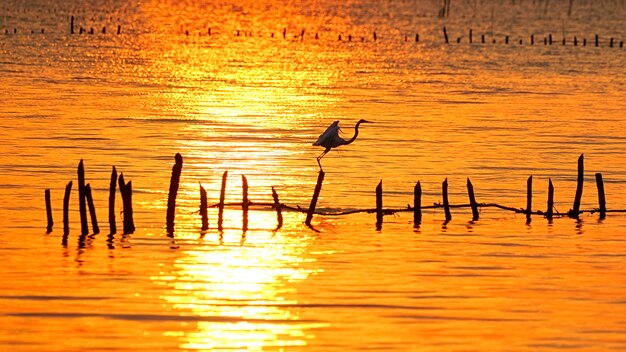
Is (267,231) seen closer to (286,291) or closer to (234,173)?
(286,291)

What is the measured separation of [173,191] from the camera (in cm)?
2598

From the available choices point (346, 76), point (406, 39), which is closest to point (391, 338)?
point (346, 76)

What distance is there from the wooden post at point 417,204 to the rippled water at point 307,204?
0.71ft

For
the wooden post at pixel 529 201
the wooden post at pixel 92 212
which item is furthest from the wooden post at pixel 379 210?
the wooden post at pixel 92 212

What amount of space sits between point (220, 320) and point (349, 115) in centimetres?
3236

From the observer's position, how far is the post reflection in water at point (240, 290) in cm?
1934

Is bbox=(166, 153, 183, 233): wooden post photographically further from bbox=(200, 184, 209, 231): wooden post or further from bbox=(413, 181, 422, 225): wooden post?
bbox=(413, 181, 422, 225): wooden post

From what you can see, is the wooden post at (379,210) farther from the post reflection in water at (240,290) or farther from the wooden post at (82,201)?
the wooden post at (82,201)

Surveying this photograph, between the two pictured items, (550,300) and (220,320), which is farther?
(550,300)

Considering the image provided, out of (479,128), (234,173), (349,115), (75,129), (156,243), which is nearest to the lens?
(156,243)

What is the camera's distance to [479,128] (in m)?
47.4

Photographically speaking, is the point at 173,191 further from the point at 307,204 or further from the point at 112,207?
the point at 307,204

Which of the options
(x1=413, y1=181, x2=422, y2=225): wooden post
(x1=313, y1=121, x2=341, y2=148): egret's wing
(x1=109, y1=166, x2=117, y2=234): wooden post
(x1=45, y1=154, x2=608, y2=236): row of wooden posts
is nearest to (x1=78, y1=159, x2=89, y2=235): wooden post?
(x1=45, y1=154, x2=608, y2=236): row of wooden posts

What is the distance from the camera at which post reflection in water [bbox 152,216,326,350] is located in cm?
1934
